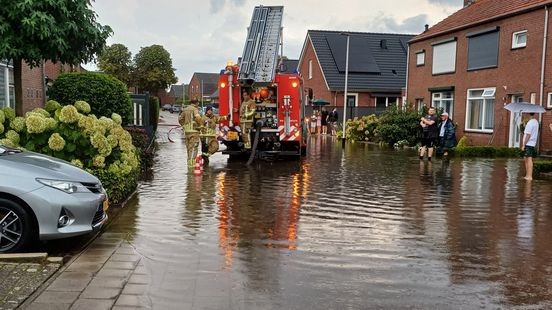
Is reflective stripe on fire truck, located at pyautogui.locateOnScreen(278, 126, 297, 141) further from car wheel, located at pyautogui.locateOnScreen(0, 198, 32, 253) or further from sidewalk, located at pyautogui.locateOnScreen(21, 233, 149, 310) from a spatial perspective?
car wheel, located at pyautogui.locateOnScreen(0, 198, 32, 253)

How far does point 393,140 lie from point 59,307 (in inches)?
813

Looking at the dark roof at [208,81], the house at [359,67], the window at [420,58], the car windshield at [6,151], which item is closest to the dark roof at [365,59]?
the house at [359,67]

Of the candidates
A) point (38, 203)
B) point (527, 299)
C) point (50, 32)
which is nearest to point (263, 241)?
point (38, 203)

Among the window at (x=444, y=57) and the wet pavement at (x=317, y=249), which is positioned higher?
the window at (x=444, y=57)

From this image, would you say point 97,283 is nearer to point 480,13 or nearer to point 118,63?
point 480,13

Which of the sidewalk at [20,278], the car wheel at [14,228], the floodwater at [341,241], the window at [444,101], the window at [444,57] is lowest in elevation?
the floodwater at [341,241]

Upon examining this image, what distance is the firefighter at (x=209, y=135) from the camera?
15273 millimetres

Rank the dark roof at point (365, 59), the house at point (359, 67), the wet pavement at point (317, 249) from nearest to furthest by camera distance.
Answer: the wet pavement at point (317, 249) → the house at point (359, 67) → the dark roof at point (365, 59)

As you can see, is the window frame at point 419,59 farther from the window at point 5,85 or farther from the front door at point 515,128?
the window at point 5,85

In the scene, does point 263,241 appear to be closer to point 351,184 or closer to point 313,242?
point 313,242

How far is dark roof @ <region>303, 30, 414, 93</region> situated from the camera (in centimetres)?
3794

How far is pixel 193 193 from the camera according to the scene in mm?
10242

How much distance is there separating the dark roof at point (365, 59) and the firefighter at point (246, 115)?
22221 millimetres

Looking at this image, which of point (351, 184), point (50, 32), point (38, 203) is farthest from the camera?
point (351, 184)
